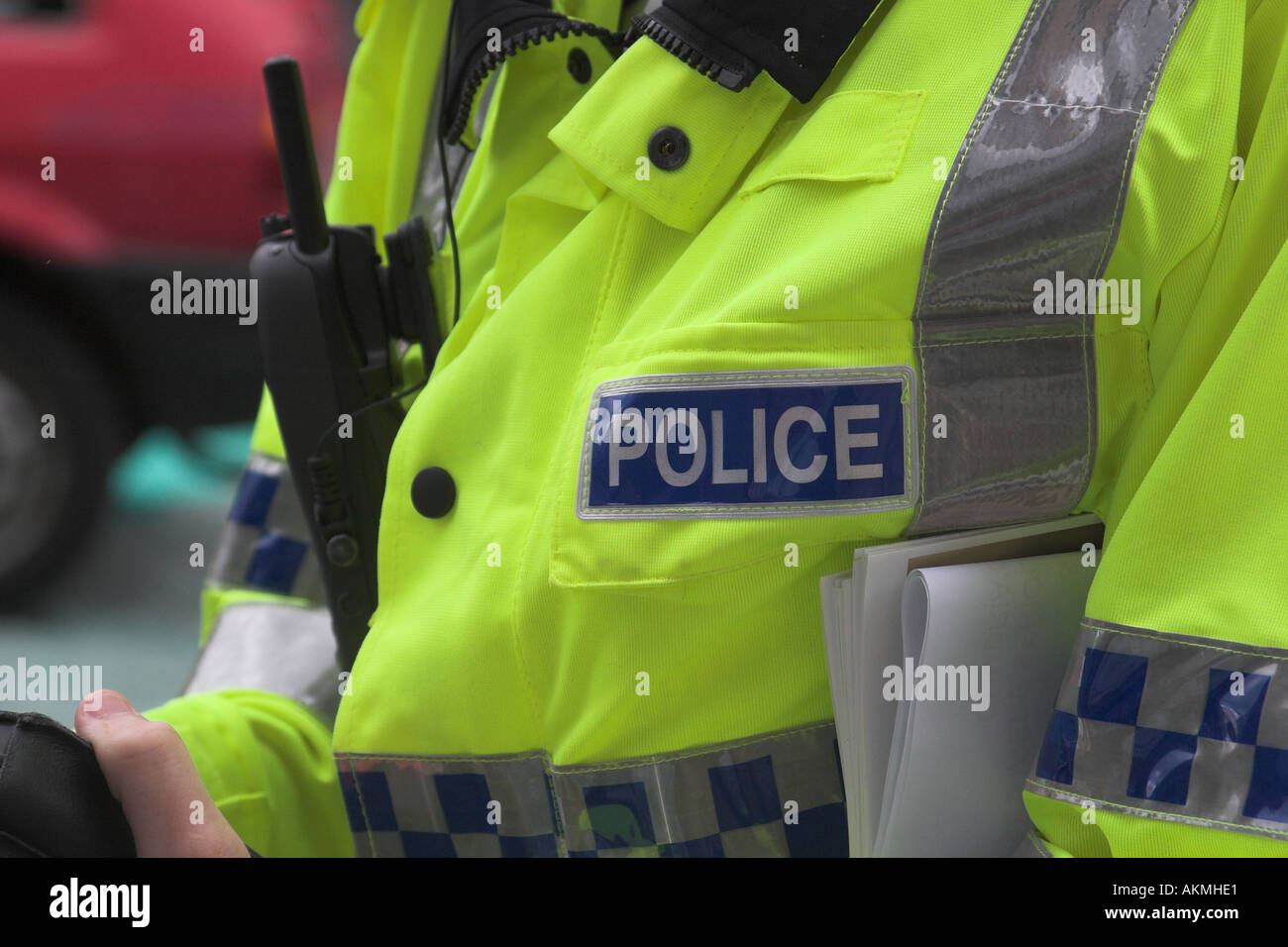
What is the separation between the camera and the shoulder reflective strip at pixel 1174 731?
69 centimetres

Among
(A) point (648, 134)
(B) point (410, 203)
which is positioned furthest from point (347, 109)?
(A) point (648, 134)

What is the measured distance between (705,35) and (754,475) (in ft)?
1.00

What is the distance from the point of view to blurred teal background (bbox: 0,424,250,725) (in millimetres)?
2074

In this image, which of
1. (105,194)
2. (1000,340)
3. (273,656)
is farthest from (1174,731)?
(105,194)

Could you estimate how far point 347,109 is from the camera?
4.13 feet

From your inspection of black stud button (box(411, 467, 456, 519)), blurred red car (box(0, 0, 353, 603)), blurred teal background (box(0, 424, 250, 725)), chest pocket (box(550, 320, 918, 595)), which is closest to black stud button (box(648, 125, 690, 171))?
chest pocket (box(550, 320, 918, 595))

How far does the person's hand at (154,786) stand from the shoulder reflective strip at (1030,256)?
518mm

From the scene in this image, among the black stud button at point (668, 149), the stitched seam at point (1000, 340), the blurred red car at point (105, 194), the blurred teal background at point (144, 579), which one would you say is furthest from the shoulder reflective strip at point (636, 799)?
the blurred red car at point (105, 194)

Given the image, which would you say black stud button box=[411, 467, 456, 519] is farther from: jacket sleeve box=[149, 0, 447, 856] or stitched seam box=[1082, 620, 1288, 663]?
stitched seam box=[1082, 620, 1288, 663]

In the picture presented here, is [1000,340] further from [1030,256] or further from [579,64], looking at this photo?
[579,64]

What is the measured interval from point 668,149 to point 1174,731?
498mm

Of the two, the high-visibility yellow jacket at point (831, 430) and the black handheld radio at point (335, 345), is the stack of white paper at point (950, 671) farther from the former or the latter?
the black handheld radio at point (335, 345)

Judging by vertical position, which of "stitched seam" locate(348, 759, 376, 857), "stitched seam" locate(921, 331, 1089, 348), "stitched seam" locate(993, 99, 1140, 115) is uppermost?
"stitched seam" locate(993, 99, 1140, 115)

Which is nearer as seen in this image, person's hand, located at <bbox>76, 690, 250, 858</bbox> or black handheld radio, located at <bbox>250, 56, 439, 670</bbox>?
person's hand, located at <bbox>76, 690, 250, 858</bbox>
